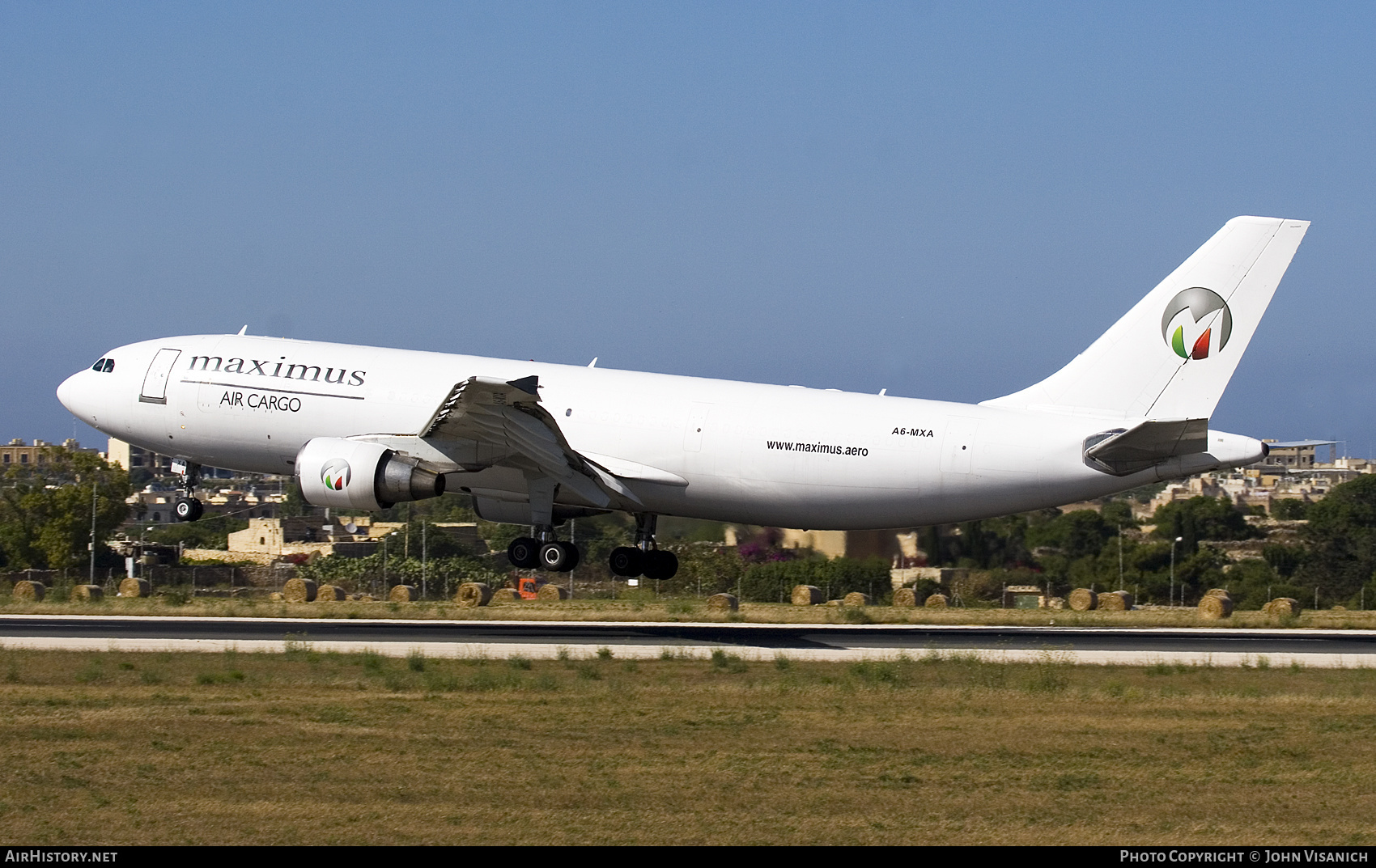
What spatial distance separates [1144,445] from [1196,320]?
3.38 meters

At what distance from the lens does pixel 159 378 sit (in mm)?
41250

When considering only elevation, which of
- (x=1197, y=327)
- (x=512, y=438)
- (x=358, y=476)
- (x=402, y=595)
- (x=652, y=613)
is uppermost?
(x=1197, y=327)

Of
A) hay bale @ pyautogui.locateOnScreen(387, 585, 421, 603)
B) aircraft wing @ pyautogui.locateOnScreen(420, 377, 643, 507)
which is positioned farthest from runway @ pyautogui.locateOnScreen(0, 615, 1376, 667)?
hay bale @ pyautogui.locateOnScreen(387, 585, 421, 603)

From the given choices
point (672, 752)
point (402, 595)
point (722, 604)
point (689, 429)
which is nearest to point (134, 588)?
point (402, 595)

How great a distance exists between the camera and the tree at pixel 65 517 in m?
74.2

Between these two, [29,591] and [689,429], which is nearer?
[689,429]

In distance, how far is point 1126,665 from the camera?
3206 cm

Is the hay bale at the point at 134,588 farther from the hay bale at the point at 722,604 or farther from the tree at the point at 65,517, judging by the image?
the tree at the point at 65,517

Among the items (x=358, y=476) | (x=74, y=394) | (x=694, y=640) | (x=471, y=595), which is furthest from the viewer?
(x=471, y=595)

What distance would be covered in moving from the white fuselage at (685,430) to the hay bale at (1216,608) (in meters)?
15.1

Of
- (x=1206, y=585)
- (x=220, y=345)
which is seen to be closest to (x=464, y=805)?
(x=220, y=345)

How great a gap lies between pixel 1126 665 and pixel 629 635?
1168 centimetres

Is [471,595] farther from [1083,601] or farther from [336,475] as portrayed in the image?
[1083,601]

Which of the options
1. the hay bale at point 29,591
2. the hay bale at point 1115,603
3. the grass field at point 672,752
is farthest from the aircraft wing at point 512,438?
the hay bale at point 1115,603
